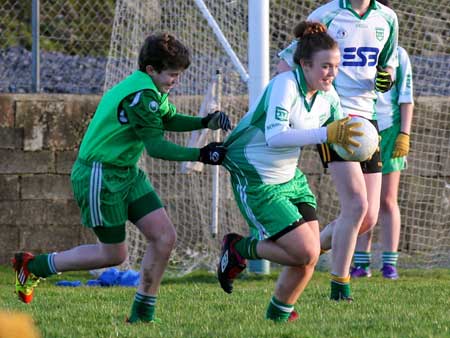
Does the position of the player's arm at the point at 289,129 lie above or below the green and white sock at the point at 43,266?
above

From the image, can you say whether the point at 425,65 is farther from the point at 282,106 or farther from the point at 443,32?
the point at 282,106

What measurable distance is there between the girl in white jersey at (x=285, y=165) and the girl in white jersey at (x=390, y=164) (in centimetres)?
327

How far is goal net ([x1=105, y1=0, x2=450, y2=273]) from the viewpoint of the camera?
399 inches

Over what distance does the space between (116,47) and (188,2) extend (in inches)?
30.1

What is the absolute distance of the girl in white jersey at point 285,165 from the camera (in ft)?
18.5

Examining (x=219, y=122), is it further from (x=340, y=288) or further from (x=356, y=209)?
(x=340, y=288)

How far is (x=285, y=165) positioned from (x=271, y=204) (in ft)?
0.77

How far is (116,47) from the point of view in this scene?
400 inches

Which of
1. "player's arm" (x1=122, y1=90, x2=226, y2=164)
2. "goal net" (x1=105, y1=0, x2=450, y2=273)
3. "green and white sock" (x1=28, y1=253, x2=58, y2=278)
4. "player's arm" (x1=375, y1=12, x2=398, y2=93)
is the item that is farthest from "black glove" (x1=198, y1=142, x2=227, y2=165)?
"goal net" (x1=105, y1=0, x2=450, y2=273)

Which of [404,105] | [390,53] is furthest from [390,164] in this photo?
[390,53]

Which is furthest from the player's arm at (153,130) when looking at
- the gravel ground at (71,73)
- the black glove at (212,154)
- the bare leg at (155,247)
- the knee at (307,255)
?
the gravel ground at (71,73)

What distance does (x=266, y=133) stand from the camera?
563 centimetres

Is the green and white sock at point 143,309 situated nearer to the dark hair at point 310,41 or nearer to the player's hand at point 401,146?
the dark hair at point 310,41

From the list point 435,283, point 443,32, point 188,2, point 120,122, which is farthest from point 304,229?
point 443,32
